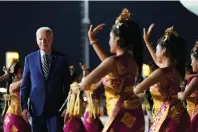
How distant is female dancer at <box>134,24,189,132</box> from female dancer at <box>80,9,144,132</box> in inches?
9.2

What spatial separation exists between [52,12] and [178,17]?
9.52 ft

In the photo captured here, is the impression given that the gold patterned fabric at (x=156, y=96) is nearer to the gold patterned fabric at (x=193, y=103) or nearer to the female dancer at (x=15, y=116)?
the gold patterned fabric at (x=193, y=103)

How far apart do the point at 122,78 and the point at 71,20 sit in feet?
32.9

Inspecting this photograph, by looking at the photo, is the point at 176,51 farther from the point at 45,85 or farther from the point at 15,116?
the point at 15,116

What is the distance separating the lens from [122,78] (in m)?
4.63

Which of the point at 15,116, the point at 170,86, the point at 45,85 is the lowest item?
the point at 15,116

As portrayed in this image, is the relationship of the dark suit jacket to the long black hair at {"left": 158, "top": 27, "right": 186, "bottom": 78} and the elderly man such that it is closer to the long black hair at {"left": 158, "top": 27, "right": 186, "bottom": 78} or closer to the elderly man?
the elderly man

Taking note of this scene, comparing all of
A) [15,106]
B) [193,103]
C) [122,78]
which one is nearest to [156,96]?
[122,78]

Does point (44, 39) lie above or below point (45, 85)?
above

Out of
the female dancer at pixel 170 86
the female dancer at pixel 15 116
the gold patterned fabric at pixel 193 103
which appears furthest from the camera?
the female dancer at pixel 15 116

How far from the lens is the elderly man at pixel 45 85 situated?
5.81 metres

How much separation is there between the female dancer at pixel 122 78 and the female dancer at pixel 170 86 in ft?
0.76

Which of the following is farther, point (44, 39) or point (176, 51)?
point (44, 39)

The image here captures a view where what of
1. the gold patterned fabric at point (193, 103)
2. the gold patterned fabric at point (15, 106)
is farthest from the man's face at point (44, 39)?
the gold patterned fabric at point (193, 103)
